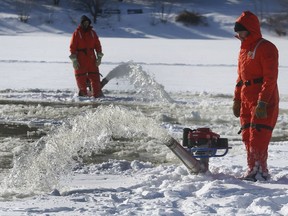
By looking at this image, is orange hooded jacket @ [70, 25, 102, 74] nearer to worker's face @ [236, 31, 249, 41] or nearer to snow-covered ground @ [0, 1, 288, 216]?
snow-covered ground @ [0, 1, 288, 216]

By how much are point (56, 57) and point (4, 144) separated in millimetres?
18858

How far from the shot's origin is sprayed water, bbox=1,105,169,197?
250 inches

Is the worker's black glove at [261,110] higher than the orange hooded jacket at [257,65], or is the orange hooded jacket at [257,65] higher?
the orange hooded jacket at [257,65]

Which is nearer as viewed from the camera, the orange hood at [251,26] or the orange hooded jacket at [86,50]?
the orange hood at [251,26]

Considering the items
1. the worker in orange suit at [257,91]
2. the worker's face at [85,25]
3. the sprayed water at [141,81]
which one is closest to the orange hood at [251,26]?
the worker in orange suit at [257,91]

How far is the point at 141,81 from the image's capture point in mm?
14516

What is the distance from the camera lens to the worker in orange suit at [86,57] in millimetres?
13922

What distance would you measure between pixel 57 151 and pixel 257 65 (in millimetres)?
1947

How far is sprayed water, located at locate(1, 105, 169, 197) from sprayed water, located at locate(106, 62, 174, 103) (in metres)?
6.41

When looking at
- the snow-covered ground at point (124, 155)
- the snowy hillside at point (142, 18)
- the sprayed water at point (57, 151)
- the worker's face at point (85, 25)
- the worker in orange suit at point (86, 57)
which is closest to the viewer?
the snow-covered ground at point (124, 155)

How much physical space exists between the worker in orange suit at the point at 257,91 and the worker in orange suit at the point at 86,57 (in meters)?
7.43

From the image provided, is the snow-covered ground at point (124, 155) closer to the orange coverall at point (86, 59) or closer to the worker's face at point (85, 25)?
the orange coverall at point (86, 59)

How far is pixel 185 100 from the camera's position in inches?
535

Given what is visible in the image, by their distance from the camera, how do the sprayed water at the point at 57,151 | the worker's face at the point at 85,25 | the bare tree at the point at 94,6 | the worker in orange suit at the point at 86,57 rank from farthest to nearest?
1. the bare tree at the point at 94,6
2. the worker in orange suit at the point at 86,57
3. the worker's face at the point at 85,25
4. the sprayed water at the point at 57,151
